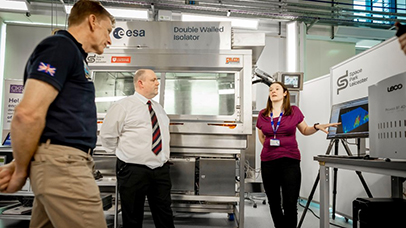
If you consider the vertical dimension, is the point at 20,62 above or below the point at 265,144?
above

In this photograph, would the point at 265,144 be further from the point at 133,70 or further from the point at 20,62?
→ the point at 20,62

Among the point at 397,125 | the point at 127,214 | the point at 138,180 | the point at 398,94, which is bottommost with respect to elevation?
the point at 127,214

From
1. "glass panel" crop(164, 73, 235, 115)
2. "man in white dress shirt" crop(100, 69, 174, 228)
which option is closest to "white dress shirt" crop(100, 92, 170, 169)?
"man in white dress shirt" crop(100, 69, 174, 228)

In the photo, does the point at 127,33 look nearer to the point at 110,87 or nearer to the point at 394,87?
the point at 110,87

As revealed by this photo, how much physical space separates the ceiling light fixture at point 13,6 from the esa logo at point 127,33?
3.18 meters

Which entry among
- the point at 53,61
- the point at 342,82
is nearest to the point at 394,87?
the point at 53,61

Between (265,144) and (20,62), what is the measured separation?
17.6ft

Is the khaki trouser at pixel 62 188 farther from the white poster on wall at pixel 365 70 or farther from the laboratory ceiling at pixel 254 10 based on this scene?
the laboratory ceiling at pixel 254 10

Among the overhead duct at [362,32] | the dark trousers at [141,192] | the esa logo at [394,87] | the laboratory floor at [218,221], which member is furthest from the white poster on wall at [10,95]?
the overhead duct at [362,32]

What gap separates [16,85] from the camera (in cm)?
390

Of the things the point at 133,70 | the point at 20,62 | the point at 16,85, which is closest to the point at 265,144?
the point at 133,70

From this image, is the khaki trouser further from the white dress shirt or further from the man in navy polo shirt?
the white dress shirt

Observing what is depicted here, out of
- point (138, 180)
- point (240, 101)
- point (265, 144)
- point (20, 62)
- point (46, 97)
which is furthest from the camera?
point (20, 62)

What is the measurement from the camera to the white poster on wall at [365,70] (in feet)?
8.88
